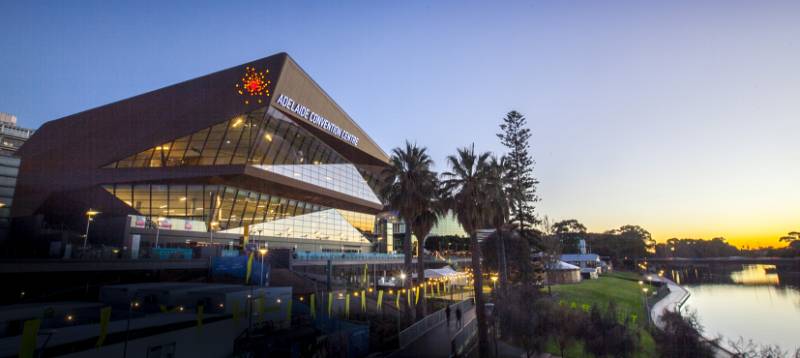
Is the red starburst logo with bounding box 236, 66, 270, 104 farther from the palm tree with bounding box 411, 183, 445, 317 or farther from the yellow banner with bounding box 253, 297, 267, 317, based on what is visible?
the yellow banner with bounding box 253, 297, 267, 317

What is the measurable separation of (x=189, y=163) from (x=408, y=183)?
1090 inches

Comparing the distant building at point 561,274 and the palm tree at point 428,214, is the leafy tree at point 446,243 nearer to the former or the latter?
the distant building at point 561,274

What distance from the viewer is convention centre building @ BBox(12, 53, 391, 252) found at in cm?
4550

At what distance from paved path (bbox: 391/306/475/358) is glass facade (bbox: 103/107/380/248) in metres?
29.7

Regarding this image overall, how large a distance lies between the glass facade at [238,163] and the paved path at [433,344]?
29710 millimetres

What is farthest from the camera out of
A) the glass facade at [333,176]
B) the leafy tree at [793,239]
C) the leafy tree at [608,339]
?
the leafy tree at [793,239]

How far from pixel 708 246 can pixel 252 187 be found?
210 m

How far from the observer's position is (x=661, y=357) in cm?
1878

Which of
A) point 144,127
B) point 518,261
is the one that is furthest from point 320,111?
point 518,261

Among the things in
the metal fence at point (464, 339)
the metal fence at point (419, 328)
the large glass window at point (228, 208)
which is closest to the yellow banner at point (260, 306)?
the metal fence at point (419, 328)

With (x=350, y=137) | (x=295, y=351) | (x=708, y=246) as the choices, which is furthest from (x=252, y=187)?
(x=708, y=246)

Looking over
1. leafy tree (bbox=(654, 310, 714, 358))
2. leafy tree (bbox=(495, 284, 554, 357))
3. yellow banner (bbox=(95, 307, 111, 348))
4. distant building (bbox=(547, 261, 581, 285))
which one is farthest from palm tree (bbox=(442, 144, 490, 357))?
distant building (bbox=(547, 261, 581, 285))

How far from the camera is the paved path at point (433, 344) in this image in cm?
2206

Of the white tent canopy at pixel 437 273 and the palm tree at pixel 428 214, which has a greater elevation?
the palm tree at pixel 428 214
